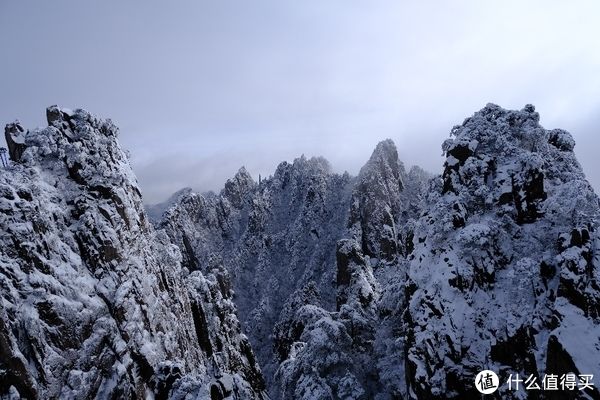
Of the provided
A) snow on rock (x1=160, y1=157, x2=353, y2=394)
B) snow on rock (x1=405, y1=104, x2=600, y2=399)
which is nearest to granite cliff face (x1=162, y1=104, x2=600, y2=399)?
snow on rock (x1=405, y1=104, x2=600, y2=399)

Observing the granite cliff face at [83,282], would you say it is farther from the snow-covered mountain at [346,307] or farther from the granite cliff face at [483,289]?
the granite cliff face at [483,289]

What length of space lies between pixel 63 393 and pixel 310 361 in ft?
49.3

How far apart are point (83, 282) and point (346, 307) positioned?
19.6 metres

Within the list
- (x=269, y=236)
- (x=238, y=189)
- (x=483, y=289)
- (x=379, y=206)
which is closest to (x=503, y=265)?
(x=483, y=289)

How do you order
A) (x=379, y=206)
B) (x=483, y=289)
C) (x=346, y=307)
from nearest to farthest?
(x=483, y=289) < (x=346, y=307) < (x=379, y=206)

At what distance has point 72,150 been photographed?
32.3m

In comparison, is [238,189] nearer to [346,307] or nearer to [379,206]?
[379,206]

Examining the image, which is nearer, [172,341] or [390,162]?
[172,341]

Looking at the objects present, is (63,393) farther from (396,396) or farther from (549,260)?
(549,260)

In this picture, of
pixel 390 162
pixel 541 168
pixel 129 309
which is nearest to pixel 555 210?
pixel 541 168

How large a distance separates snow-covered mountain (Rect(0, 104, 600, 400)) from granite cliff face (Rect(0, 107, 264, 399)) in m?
0.09

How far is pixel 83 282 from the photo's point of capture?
27.6m

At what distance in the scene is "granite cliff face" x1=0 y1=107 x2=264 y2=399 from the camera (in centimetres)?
2394

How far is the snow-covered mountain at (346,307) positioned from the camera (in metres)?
23.8
